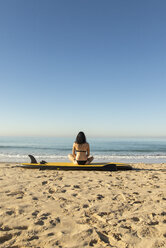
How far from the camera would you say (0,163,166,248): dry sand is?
7.50 ft

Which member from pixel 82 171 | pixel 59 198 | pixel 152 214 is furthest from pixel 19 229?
pixel 82 171

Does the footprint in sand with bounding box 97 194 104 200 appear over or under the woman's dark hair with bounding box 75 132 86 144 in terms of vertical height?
under

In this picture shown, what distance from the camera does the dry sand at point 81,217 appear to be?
2.29m

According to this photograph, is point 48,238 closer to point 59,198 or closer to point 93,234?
point 93,234

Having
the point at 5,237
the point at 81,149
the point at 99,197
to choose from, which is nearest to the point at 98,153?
the point at 81,149

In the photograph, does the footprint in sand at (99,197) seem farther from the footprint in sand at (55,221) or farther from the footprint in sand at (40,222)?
the footprint in sand at (40,222)

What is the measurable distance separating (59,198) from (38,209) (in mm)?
708

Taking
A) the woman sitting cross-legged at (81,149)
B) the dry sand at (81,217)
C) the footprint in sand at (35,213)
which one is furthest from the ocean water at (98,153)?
the footprint in sand at (35,213)

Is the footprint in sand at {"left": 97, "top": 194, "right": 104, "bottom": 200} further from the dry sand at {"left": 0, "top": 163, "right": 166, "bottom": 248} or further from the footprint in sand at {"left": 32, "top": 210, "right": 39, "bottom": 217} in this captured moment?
the footprint in sand at {"left": 32, "top": 210, "right": 39, "bottom": 217}

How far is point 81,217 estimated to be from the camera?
294 cm

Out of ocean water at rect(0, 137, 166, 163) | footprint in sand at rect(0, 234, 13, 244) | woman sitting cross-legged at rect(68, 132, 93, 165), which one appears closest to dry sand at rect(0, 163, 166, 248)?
footprint in sand at rect(0, 234, 13, 244)

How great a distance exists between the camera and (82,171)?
24.4 feet

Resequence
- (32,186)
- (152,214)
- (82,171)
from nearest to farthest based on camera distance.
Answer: (152,214)
(32,186)
(82,171)

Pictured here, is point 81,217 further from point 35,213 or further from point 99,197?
point 99,197
